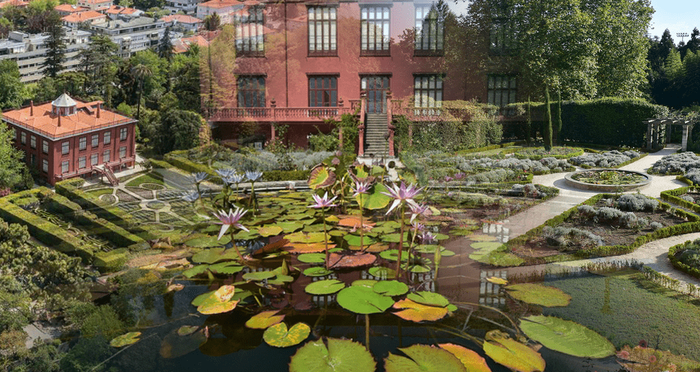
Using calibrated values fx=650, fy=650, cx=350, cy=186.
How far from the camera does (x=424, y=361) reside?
282 inches

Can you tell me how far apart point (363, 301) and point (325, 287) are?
81 centimetres

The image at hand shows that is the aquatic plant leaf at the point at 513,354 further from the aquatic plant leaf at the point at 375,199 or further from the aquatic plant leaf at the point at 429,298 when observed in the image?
the aquatic plant leaf at the point at 375,199

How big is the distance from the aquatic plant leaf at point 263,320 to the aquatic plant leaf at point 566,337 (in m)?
3.13

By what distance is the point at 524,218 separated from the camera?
45.3 feet

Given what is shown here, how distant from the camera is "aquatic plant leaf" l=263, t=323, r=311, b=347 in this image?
7773 millimetres

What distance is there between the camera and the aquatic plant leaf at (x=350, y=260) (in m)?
10.1

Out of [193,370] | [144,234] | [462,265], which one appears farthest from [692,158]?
[193,370]

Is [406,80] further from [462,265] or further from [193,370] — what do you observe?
[193,370]

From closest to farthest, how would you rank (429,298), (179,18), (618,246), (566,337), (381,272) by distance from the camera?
(566,337) < (429,298) < (381,272) < (618,246) < (179,18)

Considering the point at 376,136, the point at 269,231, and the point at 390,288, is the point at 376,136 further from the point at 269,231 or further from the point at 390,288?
the point at 390,288

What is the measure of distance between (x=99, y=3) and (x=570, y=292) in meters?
24.4

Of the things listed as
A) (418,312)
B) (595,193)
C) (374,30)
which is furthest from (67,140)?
(374,30)

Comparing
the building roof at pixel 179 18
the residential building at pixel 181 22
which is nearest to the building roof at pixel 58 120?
the residential building at pixel 181 22

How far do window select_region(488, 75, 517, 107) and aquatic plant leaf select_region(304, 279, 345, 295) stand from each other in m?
18.8
